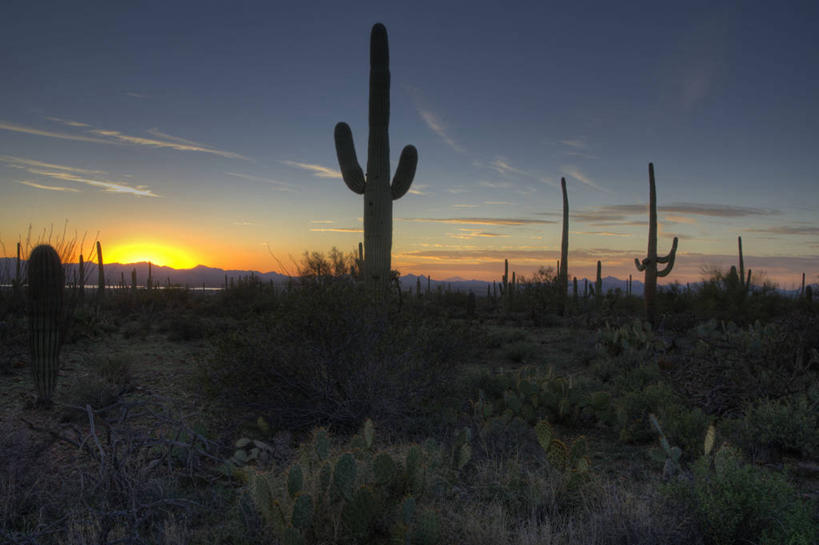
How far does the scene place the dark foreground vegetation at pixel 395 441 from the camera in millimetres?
3555

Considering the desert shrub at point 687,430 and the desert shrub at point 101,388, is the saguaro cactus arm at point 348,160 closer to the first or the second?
the desert shrub at point 101,388

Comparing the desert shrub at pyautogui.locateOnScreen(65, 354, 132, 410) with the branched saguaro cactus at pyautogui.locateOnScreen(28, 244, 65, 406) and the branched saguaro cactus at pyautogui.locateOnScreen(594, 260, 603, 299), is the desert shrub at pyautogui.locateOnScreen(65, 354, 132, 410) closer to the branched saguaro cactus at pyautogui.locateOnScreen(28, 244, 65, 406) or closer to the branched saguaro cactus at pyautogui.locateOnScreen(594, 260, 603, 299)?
the branched saguaro cactus at pyautogui.locateOnScreen(28, 244, 65, 406)

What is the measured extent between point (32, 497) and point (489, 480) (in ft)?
12.3

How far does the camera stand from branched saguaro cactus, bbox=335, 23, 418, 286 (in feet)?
34.8

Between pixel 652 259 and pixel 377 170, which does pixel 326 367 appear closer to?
pixel 377 170

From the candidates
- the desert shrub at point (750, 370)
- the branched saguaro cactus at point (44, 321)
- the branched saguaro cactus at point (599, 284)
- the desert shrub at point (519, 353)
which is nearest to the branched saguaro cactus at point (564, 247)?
the branched saguaro cactus at point (599, 284)

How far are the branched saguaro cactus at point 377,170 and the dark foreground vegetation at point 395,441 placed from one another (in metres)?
2.74

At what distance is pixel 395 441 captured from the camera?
18.6 ft

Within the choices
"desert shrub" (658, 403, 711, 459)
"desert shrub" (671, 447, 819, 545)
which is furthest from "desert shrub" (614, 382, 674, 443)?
"desert shrub" (671, 447, 819, 545)

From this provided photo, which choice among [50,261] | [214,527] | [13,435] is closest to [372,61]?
[50,261]

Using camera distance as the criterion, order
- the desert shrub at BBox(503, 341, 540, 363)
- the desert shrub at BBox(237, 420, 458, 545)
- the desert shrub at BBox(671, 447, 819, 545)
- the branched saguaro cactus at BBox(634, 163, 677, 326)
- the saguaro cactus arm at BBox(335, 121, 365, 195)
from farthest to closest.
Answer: the branched saguaro cactus at BBox(634, 163, 677, 326) → the desert shrub at BBox(503, 341, 540, 363) → the saguaro cactus arm at BBox(335, 121, 365, 195) → the desert shrub at BBox(671, 447, 819, 545) → the desert shrub at BBox(237, 420, 458, 545)

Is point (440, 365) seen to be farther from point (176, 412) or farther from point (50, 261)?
point (50, 261)

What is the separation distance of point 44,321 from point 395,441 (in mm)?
5760

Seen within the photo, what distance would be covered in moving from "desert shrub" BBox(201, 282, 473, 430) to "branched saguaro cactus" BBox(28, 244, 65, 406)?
9.47 feet
